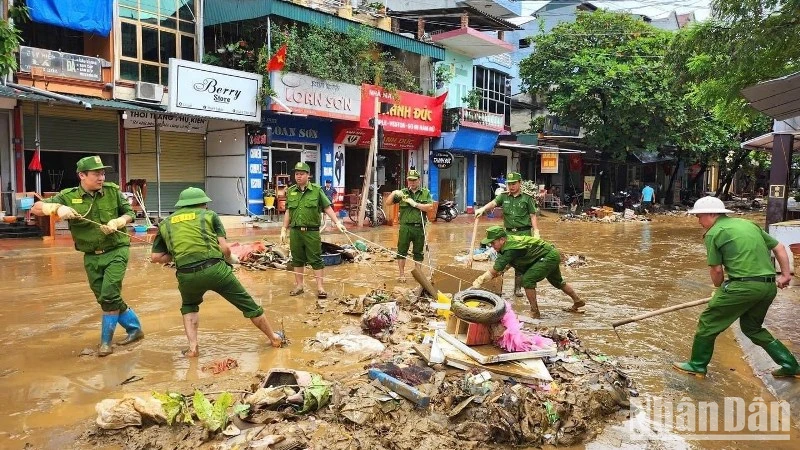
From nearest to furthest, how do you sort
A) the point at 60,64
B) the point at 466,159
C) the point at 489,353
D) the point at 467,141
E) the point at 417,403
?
the point at 417,403 < the point at 489,353 < the point at 60,64 < the point at 467,141 < the point at 466,159

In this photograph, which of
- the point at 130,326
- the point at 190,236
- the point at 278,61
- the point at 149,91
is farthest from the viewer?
the point at 278,61

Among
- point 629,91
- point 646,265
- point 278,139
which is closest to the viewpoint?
point 646,265

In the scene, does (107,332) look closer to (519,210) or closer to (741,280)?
(519,210)

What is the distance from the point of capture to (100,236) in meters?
5.47

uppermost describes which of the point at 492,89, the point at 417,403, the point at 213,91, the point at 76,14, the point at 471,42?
the point at 471,42

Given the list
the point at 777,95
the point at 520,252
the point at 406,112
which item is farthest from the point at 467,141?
the point at 520,252

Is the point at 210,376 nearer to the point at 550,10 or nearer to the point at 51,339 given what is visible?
the point at 51,339

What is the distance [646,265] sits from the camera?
12.6 metres

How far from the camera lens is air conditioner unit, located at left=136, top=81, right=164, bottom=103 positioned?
607 inches

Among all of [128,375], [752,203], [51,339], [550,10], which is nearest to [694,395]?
[128,375]

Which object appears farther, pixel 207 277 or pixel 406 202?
pixel 406 202

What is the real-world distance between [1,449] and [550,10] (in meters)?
38.4

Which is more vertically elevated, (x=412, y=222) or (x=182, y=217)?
(x=182, y=217)

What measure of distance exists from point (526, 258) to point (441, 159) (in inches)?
741
